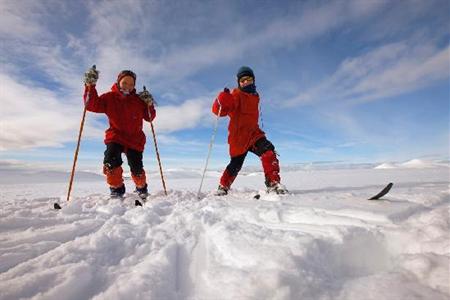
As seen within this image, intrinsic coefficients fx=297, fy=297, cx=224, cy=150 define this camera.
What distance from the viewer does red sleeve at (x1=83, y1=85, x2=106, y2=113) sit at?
494 cm

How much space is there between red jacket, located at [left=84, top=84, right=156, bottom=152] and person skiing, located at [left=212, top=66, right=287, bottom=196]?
1.44 meters

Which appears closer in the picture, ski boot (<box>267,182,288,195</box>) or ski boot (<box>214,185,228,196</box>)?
ski boot (<box>267,182,288,195</box>)

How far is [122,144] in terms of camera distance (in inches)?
205

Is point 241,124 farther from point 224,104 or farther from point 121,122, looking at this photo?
point 121,122

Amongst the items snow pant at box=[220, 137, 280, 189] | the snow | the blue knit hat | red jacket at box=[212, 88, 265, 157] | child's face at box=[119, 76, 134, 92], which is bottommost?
the snow

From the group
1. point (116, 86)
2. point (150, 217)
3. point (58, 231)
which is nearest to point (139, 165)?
point (116, 86)

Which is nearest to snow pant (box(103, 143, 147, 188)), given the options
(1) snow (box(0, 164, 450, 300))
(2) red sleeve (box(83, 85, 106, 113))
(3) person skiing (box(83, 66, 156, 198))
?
(3) person skiing (box(83, 66, 156, 198))

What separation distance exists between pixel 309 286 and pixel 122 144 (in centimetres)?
447

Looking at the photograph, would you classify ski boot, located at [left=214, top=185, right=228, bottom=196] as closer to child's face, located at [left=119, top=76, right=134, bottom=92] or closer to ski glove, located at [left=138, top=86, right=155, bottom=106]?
ski glove, located at [left=138, top=86, right=155, bottom=106]

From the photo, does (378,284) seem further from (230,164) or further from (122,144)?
(122,144)

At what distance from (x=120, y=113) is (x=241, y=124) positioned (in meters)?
2.18

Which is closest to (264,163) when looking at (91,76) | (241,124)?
(241,124)

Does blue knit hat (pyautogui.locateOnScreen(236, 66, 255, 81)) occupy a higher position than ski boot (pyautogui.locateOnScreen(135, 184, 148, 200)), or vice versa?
blue knit hat (pyautogui.locateOnScreen(236, 66, 255, 81))

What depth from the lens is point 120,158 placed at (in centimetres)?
505
